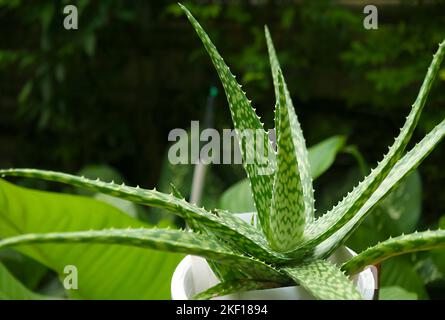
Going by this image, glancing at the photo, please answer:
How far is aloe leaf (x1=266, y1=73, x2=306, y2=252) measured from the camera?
0.31m

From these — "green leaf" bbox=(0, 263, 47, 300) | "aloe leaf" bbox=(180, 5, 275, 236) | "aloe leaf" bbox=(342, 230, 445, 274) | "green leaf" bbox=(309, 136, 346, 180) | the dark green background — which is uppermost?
the dark green background

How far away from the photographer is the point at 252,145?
0.39m

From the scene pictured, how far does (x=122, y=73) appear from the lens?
1833 mm

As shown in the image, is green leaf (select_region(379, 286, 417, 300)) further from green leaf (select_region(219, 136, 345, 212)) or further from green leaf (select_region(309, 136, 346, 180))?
green leaf (select_region(309, 136, 346, 180))

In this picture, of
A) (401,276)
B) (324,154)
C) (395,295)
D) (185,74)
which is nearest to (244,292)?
(395,295)

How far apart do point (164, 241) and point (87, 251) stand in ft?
1.01

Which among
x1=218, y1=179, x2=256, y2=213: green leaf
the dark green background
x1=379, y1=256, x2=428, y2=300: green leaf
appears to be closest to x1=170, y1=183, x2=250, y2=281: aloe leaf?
x1=379, y1=256, x2=428, y2=300: green leaf

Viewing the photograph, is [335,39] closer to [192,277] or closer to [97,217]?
[97,217]

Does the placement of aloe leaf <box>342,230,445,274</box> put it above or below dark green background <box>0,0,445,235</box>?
below

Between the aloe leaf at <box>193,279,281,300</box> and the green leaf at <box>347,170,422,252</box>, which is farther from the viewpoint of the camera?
the green leaf at <box>347,170,422,252</box>

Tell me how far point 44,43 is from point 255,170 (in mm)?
1327

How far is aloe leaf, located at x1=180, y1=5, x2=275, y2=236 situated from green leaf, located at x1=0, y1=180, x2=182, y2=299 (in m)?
0.25

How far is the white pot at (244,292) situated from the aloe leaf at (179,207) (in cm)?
3

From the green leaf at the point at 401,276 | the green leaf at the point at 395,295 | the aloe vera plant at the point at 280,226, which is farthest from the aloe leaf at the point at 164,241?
the green leaf at the point at 401,276
